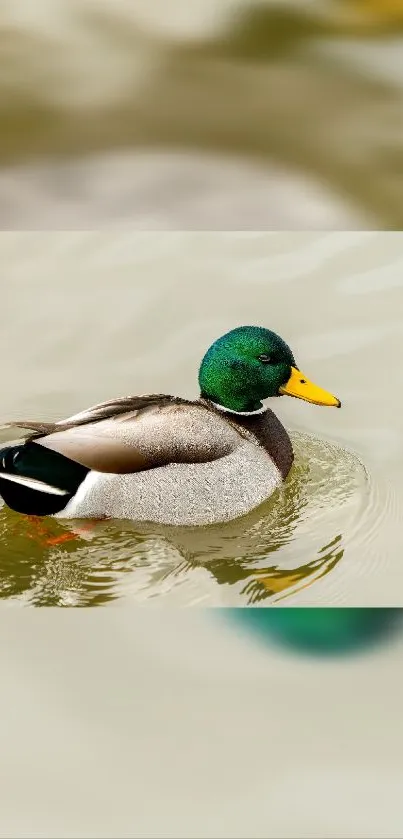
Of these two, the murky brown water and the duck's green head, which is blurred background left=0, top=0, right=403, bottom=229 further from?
the duck's green head

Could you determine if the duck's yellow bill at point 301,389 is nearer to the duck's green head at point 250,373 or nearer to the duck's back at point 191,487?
the duck's green head at point 250,373

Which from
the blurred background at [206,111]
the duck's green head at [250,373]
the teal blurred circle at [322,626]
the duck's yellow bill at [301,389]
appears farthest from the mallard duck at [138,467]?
the blurred background at [206,111]

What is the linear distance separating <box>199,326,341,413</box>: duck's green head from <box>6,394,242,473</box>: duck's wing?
0.24 metres

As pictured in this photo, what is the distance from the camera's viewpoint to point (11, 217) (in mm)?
6828

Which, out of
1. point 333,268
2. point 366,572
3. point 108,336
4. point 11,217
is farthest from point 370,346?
point 11,217

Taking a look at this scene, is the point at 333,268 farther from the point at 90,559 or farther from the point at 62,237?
the point at 90,559

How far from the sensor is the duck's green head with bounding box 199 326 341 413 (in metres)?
4.75

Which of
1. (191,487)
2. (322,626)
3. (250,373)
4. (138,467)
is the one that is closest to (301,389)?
(250,373)

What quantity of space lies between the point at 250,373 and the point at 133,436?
56 cm

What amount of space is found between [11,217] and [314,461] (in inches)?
103

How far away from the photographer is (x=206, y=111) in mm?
7801

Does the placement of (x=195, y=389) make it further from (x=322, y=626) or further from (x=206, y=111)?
(x=206, y=111)

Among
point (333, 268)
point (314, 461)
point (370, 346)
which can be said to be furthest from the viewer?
point (333, 268)

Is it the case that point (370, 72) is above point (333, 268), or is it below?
above
